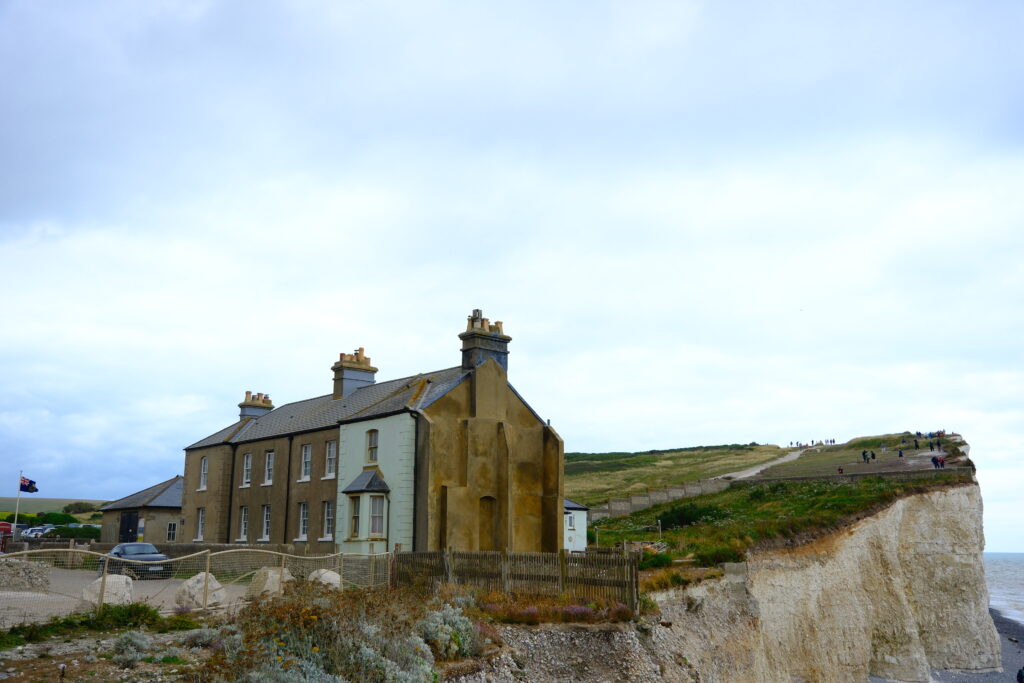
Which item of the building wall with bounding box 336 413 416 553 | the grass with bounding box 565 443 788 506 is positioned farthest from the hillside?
the building wall with bounding box 336 413 416 553

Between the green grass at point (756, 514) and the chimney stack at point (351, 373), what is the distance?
18.5 meters

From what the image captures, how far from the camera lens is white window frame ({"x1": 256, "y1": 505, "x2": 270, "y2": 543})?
42.2 meters

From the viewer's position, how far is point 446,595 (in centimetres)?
2467

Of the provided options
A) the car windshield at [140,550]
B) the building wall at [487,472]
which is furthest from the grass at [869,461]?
the car windshield at [140,550]

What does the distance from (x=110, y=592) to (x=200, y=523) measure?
29734 mm

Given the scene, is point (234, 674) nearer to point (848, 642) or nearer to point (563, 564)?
point (563, 564)

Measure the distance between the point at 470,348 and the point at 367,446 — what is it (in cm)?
647

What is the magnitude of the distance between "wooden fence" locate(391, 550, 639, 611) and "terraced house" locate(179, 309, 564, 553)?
19.4 ft

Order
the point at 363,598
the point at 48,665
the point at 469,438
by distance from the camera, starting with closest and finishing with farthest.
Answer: the point at 48,665 → the point at 363,598 → the point at 469,438

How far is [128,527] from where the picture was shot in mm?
53312

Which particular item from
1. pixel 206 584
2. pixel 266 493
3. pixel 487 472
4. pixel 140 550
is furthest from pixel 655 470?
pixel 206 584

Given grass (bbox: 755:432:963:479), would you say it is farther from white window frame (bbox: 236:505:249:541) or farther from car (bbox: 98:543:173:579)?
car (bbox: 98:543:173:579)

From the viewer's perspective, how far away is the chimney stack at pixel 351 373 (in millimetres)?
44031

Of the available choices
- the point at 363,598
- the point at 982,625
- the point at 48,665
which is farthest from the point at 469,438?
the point at 982,625
